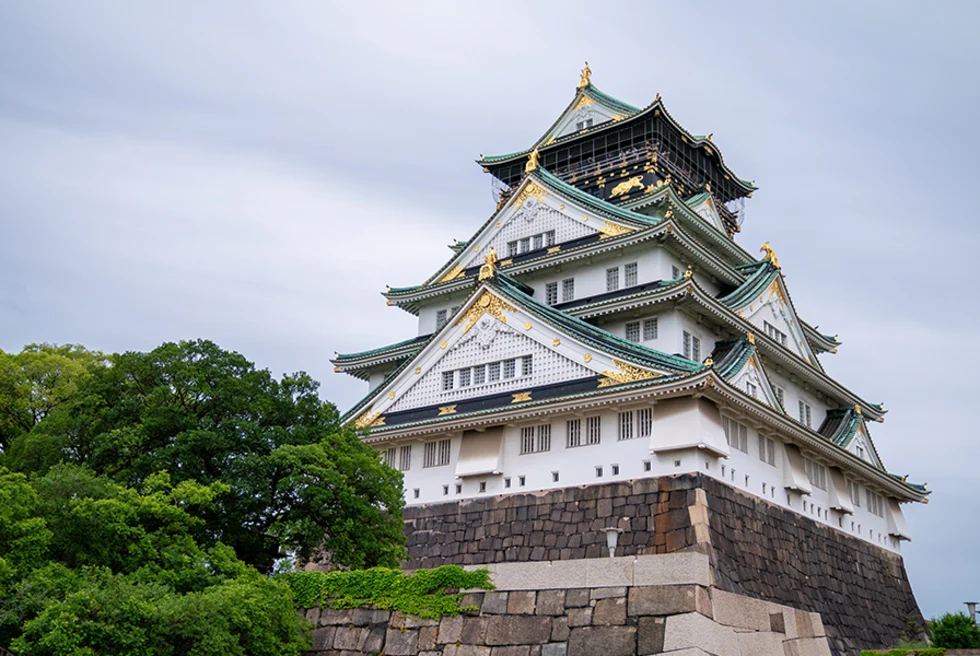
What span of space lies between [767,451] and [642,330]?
5.76 metres

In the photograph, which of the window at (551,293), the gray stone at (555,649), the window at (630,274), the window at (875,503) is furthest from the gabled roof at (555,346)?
the window at (875,503)

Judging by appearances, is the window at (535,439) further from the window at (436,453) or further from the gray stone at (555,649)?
the gray stone at (555,649)

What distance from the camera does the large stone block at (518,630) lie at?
1880 cm

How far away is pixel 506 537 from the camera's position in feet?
96.6

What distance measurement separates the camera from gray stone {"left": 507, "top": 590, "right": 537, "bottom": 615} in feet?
63.0

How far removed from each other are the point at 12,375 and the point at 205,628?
23.7m

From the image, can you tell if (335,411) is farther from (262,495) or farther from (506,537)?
(506,537)

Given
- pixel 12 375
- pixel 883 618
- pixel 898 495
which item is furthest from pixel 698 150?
pixel 12 375

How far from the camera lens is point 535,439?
1204 inches

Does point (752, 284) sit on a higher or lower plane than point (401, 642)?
higher

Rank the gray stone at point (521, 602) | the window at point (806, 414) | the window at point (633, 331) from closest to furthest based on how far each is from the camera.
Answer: the gray stone at point (521, 602) → the window at point (633, 331) → the window at point (806, 414)

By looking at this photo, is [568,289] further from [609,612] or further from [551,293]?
[609,612]

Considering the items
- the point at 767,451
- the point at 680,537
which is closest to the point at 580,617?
the point at 680,537

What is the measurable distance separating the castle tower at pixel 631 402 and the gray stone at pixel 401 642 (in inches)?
339
